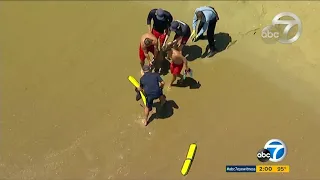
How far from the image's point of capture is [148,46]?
29.9 ft

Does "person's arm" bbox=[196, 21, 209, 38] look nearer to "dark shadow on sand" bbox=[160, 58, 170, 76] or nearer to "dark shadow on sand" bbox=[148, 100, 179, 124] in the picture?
"dark shadow on sand" bbox=[160, 58, 170, 76]

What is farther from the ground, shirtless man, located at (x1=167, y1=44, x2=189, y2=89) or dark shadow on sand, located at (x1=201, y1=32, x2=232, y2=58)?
dark shadow on sand, located at (x1=201, y1=32, x2=232, y2=58)

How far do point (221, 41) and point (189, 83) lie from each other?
5.43 feet

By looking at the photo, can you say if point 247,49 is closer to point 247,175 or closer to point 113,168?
point 247,175

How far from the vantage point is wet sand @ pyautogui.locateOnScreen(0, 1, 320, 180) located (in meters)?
8.66

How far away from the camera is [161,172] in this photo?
849 centimetres

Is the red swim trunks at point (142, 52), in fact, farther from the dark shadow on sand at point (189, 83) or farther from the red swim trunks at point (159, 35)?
the dark shadow on sand at point (189, 83)

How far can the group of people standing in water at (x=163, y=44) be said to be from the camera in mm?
8469

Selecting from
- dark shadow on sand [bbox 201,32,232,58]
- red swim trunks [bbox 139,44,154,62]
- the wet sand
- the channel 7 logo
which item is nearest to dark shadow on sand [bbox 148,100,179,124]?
the wet sand

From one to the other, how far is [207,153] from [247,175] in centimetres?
93

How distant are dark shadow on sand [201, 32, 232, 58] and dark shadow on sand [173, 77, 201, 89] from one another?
86 cm

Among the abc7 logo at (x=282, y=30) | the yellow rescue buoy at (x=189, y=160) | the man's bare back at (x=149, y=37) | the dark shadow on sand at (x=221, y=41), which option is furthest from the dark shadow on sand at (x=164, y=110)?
the abc7 logo at (x=282, y=30)

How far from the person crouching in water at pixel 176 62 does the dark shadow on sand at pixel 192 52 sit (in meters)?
0.79

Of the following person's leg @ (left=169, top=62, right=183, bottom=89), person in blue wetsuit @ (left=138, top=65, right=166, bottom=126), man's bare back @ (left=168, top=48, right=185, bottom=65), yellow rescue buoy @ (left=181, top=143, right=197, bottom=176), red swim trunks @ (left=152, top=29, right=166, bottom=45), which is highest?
red swim trunks @ (left=152, top=29, right=166, bottom=45)
